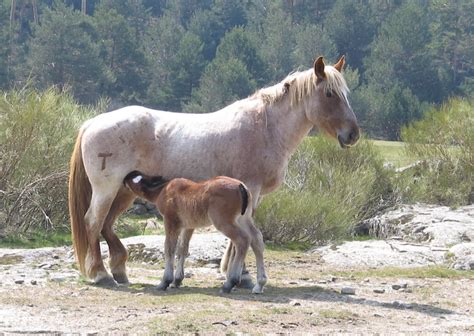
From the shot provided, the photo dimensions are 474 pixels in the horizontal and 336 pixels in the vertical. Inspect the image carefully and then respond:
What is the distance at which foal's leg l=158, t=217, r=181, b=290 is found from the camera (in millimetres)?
10156

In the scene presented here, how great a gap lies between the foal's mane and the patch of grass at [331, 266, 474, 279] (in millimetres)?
2212

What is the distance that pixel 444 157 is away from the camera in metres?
21.5

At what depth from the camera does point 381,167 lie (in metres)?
20.8

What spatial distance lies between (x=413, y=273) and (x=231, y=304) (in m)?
3.35

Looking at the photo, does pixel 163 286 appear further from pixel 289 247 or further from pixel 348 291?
pixel 289 247

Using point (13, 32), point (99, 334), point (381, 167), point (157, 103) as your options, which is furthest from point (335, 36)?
point (99, 334)

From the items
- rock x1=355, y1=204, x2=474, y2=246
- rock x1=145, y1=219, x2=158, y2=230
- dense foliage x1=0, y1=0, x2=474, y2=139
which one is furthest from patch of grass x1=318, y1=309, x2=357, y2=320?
→ dense foliage x1=0, y1=0, x2=474, y2=139

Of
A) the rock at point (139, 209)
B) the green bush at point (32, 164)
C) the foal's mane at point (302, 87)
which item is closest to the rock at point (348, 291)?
the foal's mane at point (302, 87)

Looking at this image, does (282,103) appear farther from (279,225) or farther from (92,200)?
(279,225)

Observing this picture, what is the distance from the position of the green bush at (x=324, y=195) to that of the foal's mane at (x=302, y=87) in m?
5.06

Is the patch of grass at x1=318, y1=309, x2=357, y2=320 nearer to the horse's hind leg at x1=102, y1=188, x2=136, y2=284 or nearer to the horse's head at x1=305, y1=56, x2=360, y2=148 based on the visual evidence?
the horse's head at x1=305, y1=56, x2=360, y2=148

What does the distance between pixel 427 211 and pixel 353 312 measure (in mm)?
9732

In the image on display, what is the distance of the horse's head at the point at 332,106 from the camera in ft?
35.6

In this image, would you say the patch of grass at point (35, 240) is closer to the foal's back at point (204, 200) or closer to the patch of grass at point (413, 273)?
the patch of grass at point (413, 273)
